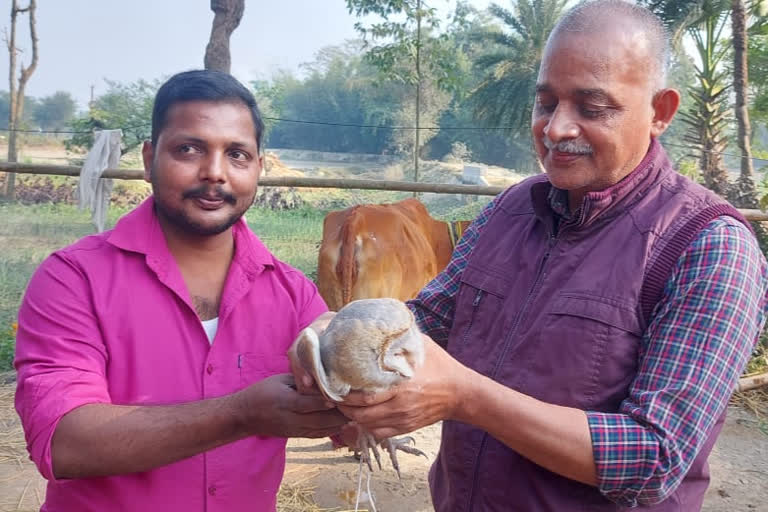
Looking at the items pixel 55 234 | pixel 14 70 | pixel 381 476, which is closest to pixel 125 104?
pixel 14 70

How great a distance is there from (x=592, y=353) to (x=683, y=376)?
198mm

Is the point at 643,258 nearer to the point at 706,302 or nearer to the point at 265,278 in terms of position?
the point at 706,302

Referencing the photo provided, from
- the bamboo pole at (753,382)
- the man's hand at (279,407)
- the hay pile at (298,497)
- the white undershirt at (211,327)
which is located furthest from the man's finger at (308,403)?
the bamboo pole at (753,382)

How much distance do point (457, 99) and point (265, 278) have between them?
33.8 meters

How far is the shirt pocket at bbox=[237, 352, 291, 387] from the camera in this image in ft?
5.49

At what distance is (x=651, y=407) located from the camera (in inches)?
53.4

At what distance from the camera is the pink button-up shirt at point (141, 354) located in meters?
1.43

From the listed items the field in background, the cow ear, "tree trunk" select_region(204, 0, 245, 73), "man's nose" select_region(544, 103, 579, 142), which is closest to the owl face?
the cow ear

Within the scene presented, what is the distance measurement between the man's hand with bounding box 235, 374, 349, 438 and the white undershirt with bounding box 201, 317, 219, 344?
283 millimetres

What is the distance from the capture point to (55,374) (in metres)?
1.39

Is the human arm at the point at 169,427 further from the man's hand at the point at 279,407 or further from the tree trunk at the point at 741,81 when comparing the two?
the tree trunk at the point at 741,81

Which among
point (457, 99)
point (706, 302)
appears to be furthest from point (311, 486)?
point (457, 99)

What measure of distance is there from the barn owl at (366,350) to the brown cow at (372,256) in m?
4.03

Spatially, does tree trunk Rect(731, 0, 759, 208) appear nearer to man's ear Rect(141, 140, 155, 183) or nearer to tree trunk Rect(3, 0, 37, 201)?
man's ear Rect(141, 140, 155, 183)
